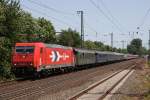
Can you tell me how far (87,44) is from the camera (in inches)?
5576

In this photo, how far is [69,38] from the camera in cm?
10144

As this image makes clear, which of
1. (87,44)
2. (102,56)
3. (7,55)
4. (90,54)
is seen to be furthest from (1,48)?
(87,44)

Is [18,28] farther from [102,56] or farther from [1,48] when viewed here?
[102,56]

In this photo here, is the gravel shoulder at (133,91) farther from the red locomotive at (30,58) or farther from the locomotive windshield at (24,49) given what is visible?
the locomotive windshield at (24,49)

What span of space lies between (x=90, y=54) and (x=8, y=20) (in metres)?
29.4

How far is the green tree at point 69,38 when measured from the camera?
98169 millimetres

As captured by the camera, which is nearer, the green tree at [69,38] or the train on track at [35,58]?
the train on track at [35,58]

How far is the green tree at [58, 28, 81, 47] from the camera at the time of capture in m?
98.2

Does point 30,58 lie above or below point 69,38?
below

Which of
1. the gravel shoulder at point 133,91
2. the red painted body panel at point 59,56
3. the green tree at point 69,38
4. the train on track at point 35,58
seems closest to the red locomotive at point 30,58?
the train on track at point 35,58

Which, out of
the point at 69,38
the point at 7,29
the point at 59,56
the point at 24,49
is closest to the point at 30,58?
the point at 24,49

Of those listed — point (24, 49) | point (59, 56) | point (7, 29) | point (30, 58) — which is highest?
point (7, 29)

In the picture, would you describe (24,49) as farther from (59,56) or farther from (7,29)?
(59,56)

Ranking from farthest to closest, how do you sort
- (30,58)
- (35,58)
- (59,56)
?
(59,56)
(30,58)
(35,58)
